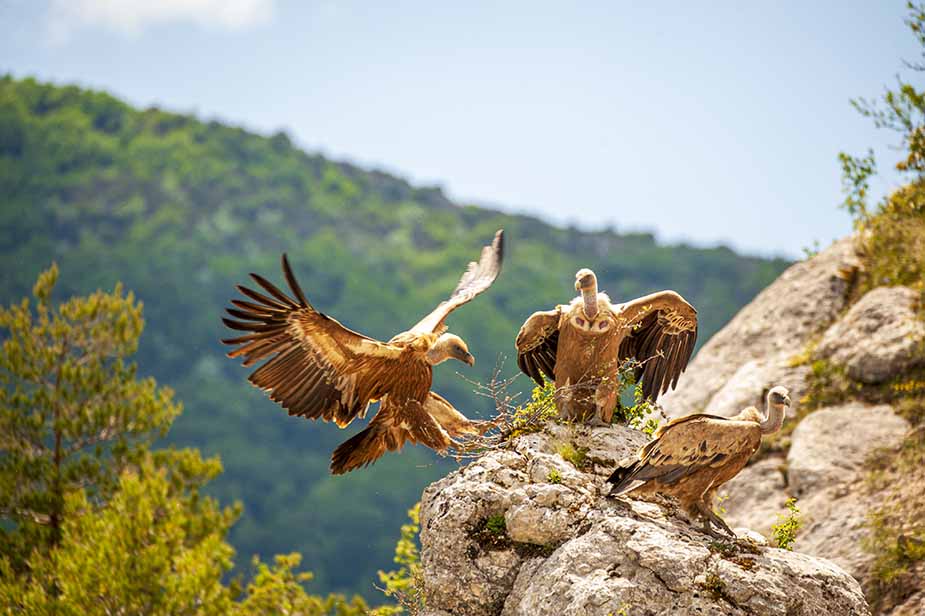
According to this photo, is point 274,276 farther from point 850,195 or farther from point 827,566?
point 827,566

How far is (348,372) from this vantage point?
9352mm

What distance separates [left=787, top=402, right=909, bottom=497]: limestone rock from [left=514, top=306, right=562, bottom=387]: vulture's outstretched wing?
5.67 metres

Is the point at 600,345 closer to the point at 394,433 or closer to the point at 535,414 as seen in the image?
the point at 535,414

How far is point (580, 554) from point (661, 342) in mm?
2856

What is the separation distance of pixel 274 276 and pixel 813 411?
7768cm

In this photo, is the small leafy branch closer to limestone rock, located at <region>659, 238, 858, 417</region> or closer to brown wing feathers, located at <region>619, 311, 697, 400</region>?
brown wing feathers, located at <region>619, 311, 697, 400</region>

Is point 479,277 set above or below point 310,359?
above

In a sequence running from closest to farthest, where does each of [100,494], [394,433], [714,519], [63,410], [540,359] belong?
[714,519]
[394,433]
[540,359]
[100,494]
[63,410]

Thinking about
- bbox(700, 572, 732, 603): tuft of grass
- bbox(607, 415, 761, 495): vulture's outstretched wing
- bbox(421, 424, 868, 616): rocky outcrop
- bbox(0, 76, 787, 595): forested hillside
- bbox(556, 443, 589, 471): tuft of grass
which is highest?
bbox(0, 76, 787, 595): forested hillside

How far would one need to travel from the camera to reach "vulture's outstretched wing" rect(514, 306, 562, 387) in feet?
32.7

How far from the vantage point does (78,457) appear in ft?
67.9

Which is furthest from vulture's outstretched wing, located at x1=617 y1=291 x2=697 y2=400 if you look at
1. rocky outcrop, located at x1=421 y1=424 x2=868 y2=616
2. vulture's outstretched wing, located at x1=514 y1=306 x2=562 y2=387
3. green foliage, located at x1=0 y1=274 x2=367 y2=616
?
green foliage, located at x1=0 y1=274 x2=367 y2=616

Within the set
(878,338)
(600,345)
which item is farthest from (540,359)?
(878,338)

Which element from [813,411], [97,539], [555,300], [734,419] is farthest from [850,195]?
[555,300]
